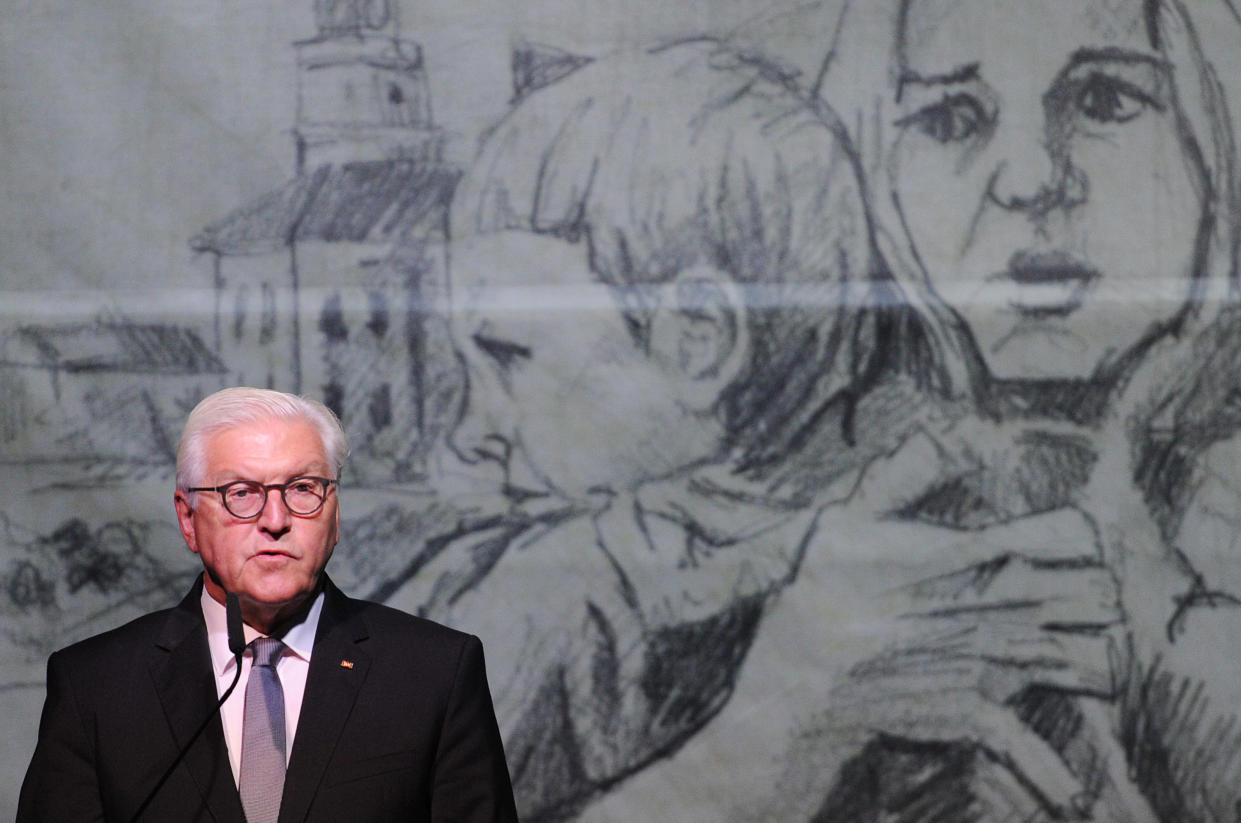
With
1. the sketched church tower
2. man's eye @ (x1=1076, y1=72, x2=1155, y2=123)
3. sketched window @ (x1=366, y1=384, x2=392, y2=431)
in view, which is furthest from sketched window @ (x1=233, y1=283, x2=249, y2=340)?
man's eye @ (x1=1076, y1=72, x2=1155, y2=123)

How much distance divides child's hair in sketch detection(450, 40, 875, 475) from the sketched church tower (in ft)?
0.36

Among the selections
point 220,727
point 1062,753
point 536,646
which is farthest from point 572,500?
point 220,727

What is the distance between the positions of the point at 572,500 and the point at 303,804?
3.64 ft

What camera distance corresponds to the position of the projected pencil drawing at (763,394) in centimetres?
243

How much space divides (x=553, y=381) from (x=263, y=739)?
1136mm

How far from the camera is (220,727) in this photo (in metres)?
1.40

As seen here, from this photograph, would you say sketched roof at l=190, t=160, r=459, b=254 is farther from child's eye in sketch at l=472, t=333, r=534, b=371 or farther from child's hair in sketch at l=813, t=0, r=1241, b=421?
child's hair in sketch at l=813, t=0, r=1241, b=421

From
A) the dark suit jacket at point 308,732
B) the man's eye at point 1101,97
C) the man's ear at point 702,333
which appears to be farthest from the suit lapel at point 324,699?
the man's eye at point 1101,97

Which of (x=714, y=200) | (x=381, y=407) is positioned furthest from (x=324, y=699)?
(x=714, y=200)

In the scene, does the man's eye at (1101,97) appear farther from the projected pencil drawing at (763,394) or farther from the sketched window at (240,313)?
the sketched window at (240,313)

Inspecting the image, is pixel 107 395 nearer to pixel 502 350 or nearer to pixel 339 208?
pixel 339 208

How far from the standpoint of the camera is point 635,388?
7.99ft

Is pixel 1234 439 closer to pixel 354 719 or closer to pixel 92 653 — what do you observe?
pixel 354 719

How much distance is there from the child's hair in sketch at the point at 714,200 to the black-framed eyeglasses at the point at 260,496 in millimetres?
1102
